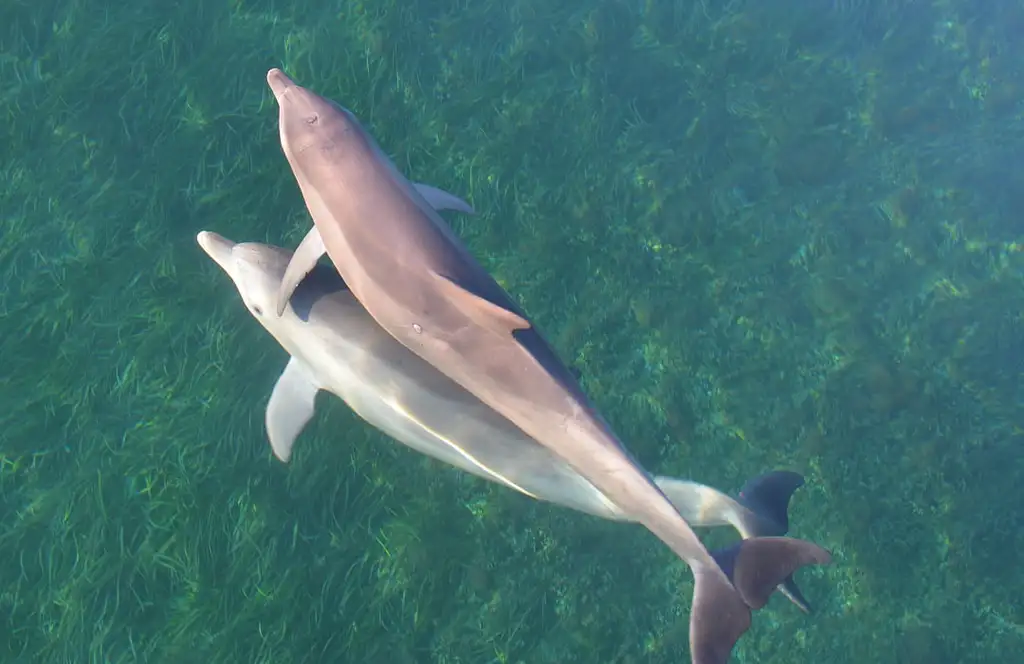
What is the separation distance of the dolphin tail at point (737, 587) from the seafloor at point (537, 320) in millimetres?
1837

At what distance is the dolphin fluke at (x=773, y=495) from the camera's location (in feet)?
16.0

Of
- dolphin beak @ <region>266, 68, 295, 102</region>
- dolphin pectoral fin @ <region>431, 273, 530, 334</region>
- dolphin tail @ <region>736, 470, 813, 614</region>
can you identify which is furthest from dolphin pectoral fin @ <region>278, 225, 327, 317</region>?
dolphin tail @ <region>736, 470, 813, 614</region>

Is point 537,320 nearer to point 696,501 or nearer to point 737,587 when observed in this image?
point 696,501

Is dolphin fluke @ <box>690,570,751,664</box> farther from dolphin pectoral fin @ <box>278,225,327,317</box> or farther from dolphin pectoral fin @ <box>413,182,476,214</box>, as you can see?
dolphin pectoral fin @ <box>413,182,476,214</box>

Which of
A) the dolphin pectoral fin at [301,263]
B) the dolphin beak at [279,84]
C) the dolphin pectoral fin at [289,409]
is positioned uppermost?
the dolphin beak at [279,84]

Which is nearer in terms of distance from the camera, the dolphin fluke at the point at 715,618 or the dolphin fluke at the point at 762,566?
the dolphin fluke at the point at 715,618

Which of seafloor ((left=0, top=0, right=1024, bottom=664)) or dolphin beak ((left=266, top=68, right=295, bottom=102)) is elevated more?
dolphin beak ((left=266, top=68, right=295, bottom=102))

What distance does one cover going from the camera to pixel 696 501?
505cm

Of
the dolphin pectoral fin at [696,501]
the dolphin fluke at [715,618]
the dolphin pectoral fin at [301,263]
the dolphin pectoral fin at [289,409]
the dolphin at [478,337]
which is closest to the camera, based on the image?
the dolphin at [478,337]

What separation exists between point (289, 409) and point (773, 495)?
3.32m

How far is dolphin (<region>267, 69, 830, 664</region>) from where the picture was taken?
3.61 metres

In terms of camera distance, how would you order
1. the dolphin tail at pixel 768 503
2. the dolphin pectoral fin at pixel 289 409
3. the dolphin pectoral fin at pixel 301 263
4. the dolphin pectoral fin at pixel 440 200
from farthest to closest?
the dolphin pectoral fin at pixel 289 409, the dolphin pectoral fin at pixel 440 200, the dolphin tail at pixel 768 503, the dolphin pectoral fin at pixel 301 263

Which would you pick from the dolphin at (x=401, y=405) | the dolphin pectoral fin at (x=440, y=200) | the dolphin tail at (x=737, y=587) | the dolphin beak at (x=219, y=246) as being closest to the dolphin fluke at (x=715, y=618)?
the dolphin tail at (x=737, y=587)

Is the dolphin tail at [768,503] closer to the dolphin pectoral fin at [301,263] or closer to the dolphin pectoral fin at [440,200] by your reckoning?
the dolphin pectoral fin at [440,200]
